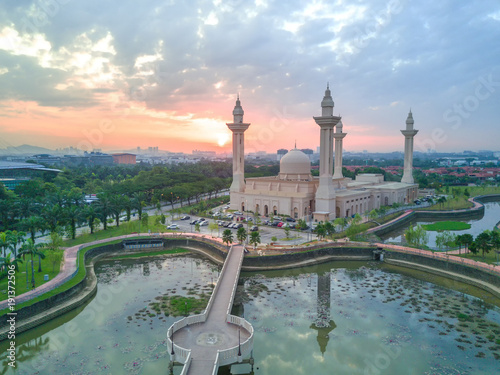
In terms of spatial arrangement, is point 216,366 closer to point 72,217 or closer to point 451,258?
point 451,258

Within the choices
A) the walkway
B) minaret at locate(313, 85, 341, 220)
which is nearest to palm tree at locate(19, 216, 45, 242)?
the walkway

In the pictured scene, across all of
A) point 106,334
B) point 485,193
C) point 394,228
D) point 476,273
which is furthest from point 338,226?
point 485,193

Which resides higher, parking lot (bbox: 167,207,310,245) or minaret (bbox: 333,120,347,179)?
minaret (bbox: 333,120,347,179)

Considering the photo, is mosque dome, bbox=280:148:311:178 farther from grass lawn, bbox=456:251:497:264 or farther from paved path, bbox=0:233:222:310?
grass lawn, bbox=456:251:497:264

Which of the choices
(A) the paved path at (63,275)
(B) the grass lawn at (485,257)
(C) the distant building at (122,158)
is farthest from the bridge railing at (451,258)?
(C) the distant building at (122,158)

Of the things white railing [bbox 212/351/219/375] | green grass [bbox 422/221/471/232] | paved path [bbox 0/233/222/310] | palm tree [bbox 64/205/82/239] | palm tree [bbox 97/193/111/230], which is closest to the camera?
white railing [bbox 212/351/219/375]

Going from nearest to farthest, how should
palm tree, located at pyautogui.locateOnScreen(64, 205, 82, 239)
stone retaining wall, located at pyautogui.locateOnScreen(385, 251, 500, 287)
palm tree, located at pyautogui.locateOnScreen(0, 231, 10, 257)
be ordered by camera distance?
palm tree, located at pyautogui.locateOnScreen(0, 231, 10, 257) → stone retaining wall, located at pyautogui.locateOnScreen(385, 251, 500, 287) → palm tree, located at pyautogui.locateOnScreen(64, 205, 82, 239)

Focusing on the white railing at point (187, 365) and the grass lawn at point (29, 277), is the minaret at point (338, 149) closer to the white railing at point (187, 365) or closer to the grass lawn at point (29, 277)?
the grass lawn at point (29, 277)
